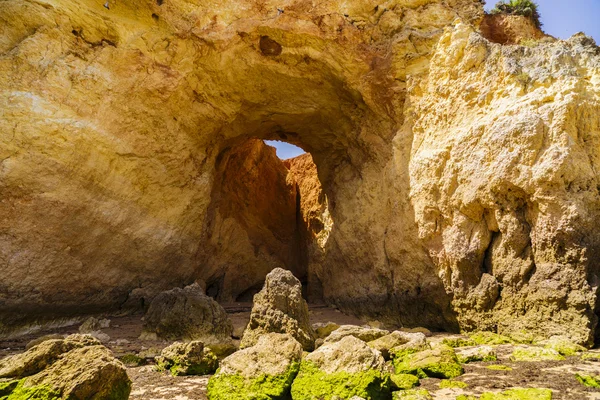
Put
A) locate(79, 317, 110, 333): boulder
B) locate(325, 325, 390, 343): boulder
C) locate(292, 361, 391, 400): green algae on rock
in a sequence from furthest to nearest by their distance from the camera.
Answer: locate(79, 317, 110, 333): boulder → locate(325, 325, 390, 343): boulder → locate(292, 361, 391, 400): green algae on rock

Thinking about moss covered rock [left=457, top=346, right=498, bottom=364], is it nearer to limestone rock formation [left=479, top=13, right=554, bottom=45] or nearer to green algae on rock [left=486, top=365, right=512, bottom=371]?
green algae on rock [left=486, top=365, right=512, bottom=371]

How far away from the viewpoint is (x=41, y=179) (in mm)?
8250

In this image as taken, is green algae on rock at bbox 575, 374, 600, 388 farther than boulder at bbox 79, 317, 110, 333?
No

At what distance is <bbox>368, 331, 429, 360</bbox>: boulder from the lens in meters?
5.62

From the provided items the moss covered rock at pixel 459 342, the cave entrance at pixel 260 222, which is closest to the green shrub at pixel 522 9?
the cave entrance at pixel 260 222

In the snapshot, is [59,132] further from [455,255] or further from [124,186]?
[455,255]

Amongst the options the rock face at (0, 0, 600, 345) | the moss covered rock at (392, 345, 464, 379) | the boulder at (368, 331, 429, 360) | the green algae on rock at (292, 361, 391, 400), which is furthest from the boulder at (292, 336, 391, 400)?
the rock face at (0, 0, 600, 345)

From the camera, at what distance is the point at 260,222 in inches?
642

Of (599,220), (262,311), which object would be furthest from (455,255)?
(262,311)

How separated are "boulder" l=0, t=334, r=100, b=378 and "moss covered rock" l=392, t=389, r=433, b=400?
3.46 m

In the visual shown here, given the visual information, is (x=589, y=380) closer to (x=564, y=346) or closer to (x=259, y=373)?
(x=564, y=346)

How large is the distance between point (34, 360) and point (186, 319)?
415 centimetres

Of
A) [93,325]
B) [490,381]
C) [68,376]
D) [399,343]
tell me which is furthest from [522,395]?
[93,325]

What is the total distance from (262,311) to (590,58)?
25.0ft
